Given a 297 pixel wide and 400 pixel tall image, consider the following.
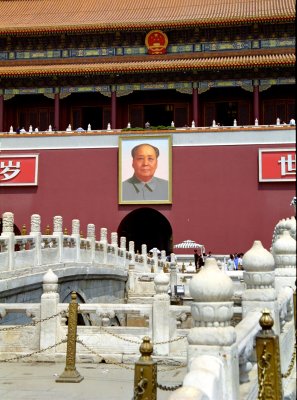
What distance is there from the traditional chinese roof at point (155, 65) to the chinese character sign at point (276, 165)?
13.8 feet

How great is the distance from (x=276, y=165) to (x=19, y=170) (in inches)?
417

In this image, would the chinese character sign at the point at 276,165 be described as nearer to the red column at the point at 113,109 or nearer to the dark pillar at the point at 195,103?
the dark pillar at the point at 195,103

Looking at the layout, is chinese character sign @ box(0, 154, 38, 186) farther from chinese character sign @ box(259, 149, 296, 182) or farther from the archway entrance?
chinese character sign @ box(259, 149, 296, 182)

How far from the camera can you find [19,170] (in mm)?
26828

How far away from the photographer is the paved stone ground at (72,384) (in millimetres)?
7828

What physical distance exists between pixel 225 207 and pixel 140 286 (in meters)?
6.70

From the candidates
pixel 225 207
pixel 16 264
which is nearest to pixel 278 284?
pixel 16 264

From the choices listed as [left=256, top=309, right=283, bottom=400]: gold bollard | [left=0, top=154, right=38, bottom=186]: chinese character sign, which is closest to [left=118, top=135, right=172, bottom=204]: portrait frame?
[left=0, top=154, right=38, bottom=186]: chinese character sign

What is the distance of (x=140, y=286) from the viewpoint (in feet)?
66.5

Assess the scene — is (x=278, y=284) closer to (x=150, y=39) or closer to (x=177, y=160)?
(x=177, y=160)

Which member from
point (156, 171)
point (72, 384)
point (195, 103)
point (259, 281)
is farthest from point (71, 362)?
point (195, 103)

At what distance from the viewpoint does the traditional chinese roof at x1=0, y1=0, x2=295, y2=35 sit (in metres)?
28.5

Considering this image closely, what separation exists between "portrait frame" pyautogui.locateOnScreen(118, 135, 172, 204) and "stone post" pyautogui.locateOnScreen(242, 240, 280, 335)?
18.6 meters

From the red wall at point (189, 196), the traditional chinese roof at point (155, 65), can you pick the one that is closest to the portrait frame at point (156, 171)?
the red wall at point (189, 196)
